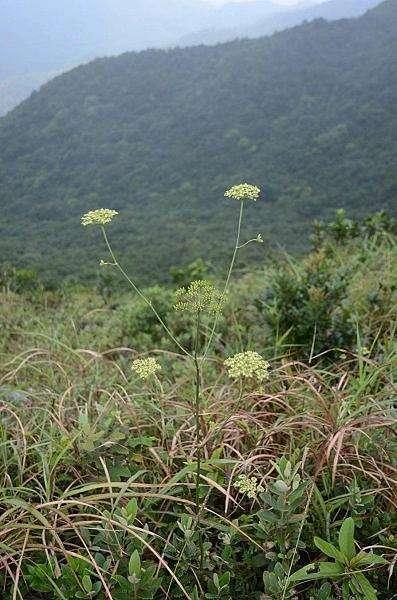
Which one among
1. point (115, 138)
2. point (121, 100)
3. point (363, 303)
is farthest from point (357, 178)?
point (363, 303)

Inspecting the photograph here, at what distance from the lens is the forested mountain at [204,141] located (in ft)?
169

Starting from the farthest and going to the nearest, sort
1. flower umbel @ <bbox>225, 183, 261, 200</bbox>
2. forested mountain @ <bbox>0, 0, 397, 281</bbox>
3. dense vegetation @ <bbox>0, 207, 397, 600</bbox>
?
forested mountain @ <bbox>0, 0, 397, 281</bbox> < flower umbel @ <bbox>225, 183, 261, 200</bbox> < dense vegetation @ <bbox>0, 207, 397, 600</bbox>

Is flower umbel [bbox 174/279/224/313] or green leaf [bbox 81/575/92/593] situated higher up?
flower umbel [bbox 174/279/224/313]

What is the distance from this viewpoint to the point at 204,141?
2872 inches

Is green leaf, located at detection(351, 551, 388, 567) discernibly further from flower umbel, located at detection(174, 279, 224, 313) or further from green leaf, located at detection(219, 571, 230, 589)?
flower umbel, located at detection(174, 279, 224, 313)

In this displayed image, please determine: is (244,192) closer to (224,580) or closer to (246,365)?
(246,365)

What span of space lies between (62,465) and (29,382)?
38.1 inches

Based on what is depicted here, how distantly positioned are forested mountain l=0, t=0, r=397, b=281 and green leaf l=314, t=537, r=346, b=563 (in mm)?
37175

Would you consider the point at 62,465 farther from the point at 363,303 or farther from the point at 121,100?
the point at 121,100

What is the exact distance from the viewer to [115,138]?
78.1 metres

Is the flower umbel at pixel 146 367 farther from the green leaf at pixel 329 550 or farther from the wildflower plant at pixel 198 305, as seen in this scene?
the green leaf at pixel 329 550

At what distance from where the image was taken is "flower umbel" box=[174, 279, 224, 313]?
3.91ft

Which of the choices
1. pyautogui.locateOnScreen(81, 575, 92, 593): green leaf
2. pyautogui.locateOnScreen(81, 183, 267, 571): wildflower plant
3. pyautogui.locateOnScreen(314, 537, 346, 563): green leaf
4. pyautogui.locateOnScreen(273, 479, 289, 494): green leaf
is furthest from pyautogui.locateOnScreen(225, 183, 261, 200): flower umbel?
pyautogui.locateOnScreen(81, 575, 92, 593): green leaf

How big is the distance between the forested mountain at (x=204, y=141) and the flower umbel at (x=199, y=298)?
3705cm
